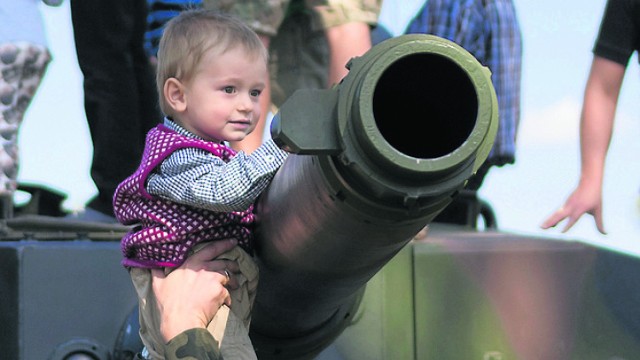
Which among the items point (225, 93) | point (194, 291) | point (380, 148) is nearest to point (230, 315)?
point (194, 291)

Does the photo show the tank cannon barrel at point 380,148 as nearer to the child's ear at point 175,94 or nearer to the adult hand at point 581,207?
the child's ear at point 175,94

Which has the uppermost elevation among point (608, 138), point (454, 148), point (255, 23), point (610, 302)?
point (454, 148)

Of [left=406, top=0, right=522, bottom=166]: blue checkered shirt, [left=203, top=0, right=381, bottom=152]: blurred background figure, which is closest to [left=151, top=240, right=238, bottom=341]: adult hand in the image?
[left=203, top=0, right=381, bottom=152]: blurred background figure

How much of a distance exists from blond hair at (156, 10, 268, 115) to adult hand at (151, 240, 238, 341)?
335 millimetres

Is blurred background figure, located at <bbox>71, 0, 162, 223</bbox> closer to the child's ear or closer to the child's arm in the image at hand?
the child's ear

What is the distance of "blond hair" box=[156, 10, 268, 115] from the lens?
2781 millimetres

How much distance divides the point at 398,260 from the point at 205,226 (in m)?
0.99

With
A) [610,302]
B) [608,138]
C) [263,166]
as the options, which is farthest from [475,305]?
[263,166]

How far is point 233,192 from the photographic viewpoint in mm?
2568

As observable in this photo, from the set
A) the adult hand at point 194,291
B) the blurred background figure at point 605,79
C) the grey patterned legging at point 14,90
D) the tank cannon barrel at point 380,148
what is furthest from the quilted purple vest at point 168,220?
the blurred background figure at point 605,79

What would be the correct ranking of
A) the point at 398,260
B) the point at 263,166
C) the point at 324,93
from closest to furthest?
the point at 324,93 → the point at 263,166 → the point at 398,260

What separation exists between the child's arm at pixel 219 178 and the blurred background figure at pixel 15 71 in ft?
3.78

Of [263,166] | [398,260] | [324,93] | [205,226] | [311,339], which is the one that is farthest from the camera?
[398,260]

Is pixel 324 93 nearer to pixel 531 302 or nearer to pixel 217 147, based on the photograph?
pixel 217 147
